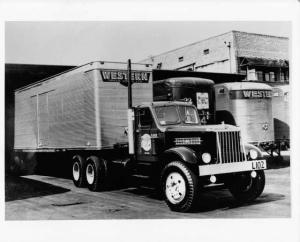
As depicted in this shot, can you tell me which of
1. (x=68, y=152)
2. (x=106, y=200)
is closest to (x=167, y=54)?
(x=68, y=152)

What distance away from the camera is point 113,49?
422 inches

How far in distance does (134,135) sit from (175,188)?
2188 millimetres

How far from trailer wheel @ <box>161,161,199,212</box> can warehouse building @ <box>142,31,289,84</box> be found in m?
21.7

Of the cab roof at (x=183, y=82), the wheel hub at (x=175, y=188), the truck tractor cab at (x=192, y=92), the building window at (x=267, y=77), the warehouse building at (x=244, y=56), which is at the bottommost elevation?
the wheel hub at (x=175, y=188)

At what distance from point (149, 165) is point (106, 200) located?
4.98 feet

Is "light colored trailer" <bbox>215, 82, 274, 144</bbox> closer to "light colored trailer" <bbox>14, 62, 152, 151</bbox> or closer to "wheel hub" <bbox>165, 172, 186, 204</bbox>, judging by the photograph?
"light colored trailer" <bbox>14, 62, 152, 151</bbox>

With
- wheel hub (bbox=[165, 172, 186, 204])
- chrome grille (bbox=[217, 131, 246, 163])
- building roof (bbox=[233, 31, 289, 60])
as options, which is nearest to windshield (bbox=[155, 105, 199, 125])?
chrome grille (bbox=[217, 131, 246, 163])

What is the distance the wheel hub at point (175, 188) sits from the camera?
28.6 ft

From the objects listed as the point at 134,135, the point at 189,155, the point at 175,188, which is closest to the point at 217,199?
the point at 175,188

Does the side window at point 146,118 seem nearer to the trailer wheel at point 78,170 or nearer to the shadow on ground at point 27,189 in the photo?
the trailer wheel at point 78,170

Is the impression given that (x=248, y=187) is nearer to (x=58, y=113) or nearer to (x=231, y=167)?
(x=231, y=167)

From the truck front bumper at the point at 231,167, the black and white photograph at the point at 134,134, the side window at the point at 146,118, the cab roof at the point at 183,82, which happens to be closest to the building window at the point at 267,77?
the black and white photograph at the point at 134,134

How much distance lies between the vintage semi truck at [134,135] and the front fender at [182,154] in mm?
21
